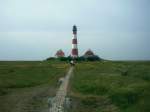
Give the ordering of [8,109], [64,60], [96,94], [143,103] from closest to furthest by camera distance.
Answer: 1. [143,103]
2. [8,109]
3. [96,94]
4. [64,60]

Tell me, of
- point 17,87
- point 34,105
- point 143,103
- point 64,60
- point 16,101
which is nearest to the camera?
point 143,103

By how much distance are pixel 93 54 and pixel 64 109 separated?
8457cm

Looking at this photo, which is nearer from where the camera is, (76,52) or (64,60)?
(76,52)

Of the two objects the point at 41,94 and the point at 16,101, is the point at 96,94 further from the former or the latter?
the point at 16,101

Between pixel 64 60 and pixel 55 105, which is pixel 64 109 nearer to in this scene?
pixel 55 105

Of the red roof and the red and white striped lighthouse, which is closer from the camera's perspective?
the red and white striped lighthouse

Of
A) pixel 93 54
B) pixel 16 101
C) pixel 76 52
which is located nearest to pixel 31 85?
pixel 16 101

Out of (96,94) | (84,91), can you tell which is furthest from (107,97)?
(84,91)

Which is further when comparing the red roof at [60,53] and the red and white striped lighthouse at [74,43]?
the red roof at [60,53]

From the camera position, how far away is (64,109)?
1739 cm

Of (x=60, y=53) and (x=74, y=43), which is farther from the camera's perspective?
(x=60, y=53)

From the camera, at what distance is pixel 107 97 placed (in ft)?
71.3

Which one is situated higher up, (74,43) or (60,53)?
(74,43)

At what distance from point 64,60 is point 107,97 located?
7059 centimetres
